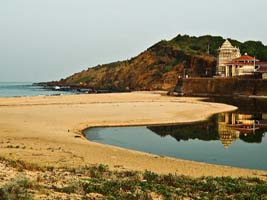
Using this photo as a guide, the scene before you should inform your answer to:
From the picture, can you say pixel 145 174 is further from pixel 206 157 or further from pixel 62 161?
pixel 206 157

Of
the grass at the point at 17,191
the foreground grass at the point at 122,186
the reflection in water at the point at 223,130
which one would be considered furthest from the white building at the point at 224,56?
the grass at the point at 17,191

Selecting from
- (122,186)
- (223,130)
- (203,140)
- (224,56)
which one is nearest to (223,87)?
(224,56)

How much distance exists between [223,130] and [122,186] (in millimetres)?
19712

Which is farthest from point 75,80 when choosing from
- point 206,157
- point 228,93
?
point 206,157

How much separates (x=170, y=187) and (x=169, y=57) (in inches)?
4489

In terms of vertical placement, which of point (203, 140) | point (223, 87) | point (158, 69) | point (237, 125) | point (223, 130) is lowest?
point (203, 140)

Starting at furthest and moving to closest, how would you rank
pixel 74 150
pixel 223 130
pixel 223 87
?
1. pixel 223 87
2. pixel 223 130
3. pixel 74 150

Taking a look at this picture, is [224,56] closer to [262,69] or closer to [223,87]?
[262,69]

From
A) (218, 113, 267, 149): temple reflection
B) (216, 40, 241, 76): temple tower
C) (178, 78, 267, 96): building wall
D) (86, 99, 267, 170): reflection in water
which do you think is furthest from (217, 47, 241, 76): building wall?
(86, 99, 267, 170): reflection in water

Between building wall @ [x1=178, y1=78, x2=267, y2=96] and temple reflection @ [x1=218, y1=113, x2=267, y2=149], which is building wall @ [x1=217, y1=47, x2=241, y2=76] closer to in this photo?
building wall @ [x1=178, y1=78, x2=267, y2=96]

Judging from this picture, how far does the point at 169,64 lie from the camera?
388ft

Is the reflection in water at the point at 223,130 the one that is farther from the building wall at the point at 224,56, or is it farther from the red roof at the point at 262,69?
the building wall at the point at 224,56

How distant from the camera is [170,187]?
10383mm

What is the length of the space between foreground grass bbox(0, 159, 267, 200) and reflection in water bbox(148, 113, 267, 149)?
1128cm
